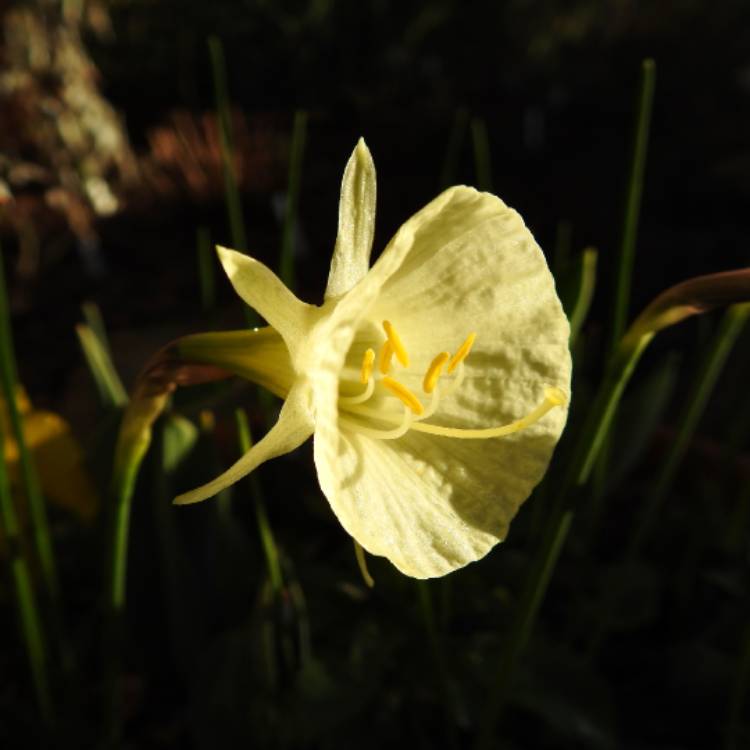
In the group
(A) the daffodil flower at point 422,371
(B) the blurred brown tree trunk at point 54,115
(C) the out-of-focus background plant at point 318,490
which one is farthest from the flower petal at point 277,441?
(B) the blurred brown tree trunk at point 54,115

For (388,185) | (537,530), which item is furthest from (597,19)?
(537,530)

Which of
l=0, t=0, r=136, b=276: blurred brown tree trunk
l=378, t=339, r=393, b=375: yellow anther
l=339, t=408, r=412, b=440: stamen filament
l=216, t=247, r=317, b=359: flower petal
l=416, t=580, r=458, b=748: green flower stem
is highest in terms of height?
l=0, t=0, r=136, b=276: blurred brown tree trunk

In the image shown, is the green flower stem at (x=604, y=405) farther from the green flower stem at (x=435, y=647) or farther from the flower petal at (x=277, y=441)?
the flower petal at (x=277, y=441)

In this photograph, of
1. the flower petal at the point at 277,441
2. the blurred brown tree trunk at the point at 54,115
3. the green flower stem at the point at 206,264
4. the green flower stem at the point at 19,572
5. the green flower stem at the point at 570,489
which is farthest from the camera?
the blurred brown tree trunk at the point at 54,115

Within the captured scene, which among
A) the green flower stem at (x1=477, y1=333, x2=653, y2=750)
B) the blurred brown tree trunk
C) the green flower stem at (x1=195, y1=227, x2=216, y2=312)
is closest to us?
the green flower stem at (x1=477, y1=333, x2=653, y2=750)

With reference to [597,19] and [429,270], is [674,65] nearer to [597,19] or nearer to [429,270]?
[597,19]

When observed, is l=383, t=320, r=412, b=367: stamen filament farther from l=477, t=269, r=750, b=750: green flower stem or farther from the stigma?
l=477, t=269, r=750, b=750: green flower stem

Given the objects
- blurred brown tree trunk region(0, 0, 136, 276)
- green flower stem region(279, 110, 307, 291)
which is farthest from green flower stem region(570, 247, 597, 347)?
blurred brown tree trunk region(0, 0, 136, 276)
